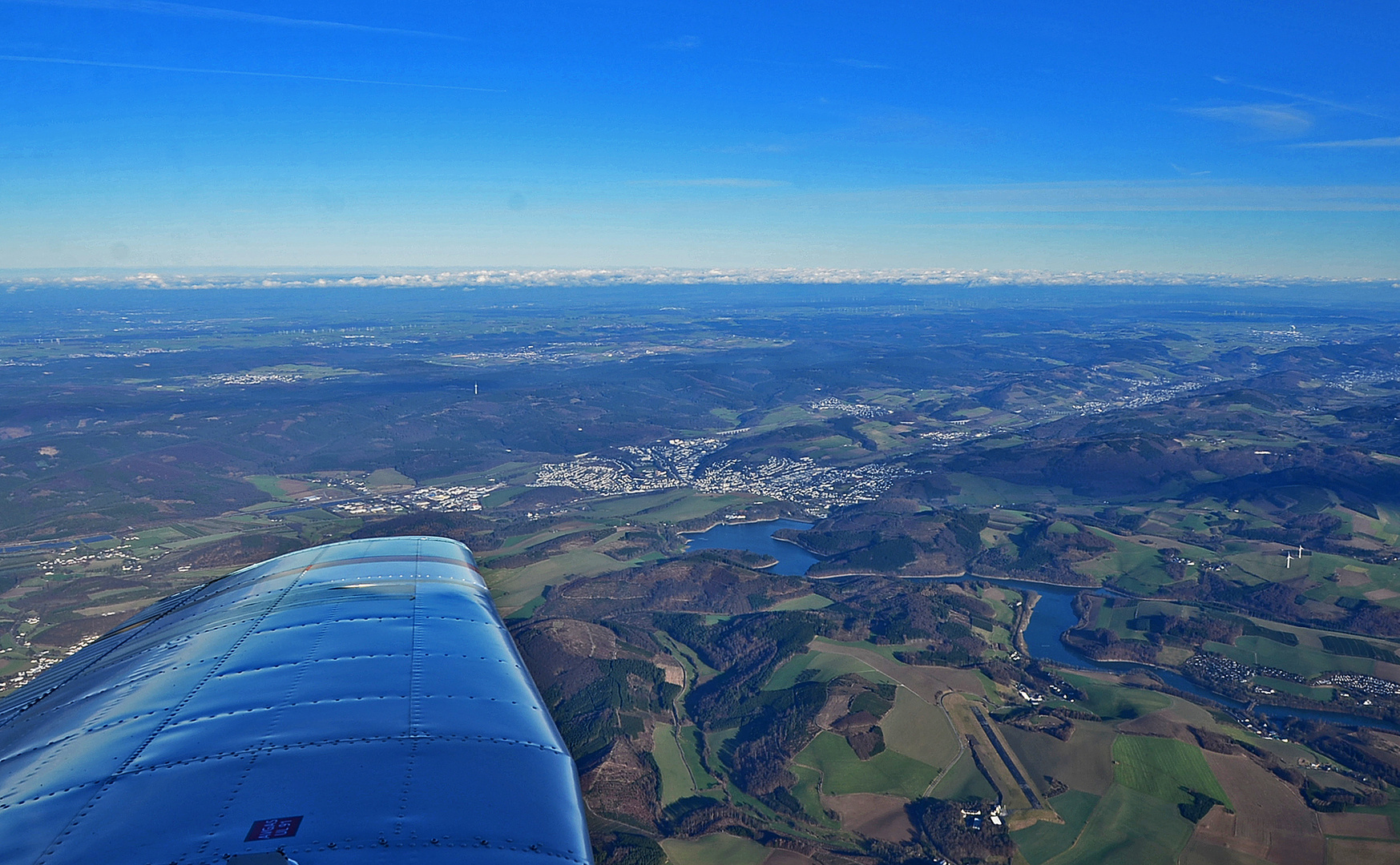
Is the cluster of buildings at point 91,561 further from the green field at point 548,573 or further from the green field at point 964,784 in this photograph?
the green field at point 964,784

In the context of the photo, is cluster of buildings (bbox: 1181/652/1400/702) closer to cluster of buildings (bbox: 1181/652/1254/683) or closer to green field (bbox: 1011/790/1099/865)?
cluster of buildings (bbox: 1181/652/1254/683)

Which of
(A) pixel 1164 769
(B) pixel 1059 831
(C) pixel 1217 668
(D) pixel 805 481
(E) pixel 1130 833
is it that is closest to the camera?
(E) pixel 1130 833

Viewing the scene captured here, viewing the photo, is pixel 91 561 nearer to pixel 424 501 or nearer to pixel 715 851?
pixel 424 501

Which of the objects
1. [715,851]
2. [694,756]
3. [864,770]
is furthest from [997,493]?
[715,851]

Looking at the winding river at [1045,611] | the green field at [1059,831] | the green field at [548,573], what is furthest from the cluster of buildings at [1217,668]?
the green field at [548,573]

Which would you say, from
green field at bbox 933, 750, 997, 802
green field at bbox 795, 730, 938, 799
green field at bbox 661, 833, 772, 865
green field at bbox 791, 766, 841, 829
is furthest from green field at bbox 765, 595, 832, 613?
green field at bbox 661, 833, 772, 865
